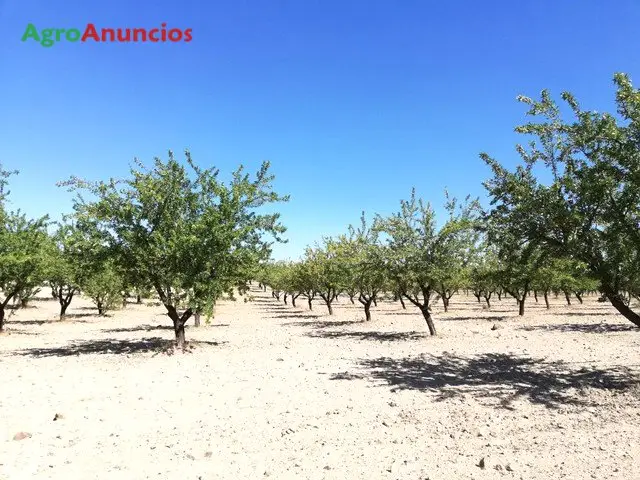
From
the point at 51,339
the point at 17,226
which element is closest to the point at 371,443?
the point at 51,339

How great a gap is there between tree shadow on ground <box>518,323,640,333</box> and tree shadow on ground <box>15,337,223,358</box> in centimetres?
2057

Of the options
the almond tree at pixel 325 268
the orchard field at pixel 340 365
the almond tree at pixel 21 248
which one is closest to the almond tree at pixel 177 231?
the orchard field at pixel 340 365

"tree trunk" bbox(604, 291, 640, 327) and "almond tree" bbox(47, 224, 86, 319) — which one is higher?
"almond tree" bbox(47, 224, 86, 319)

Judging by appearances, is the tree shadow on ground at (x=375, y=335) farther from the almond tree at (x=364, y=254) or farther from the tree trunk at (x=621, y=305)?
the tree trunk at (x=621, y=305)

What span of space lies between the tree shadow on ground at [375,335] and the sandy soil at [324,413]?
3.98 metres

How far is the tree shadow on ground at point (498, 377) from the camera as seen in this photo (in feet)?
35.4

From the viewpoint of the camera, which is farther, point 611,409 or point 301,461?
point 611,409

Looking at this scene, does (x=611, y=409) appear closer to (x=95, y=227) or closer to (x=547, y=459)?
(x=547, y=459)

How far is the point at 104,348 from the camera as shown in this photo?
1972 centimetres

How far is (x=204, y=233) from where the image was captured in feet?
55.3

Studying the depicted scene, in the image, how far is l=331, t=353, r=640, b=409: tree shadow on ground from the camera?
10.8 m

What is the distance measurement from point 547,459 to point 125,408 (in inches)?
359

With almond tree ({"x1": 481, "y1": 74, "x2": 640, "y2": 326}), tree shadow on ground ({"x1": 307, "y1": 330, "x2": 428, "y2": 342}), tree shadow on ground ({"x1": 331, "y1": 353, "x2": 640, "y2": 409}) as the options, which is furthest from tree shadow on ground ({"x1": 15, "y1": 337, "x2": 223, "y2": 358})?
almond tree ({"x1": 481, "y1": 74, "x2": 640, "y2": 326})

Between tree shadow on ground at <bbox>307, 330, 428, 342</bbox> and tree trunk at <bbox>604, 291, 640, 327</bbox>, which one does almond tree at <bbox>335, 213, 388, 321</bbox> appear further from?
tree trunk at <bbox>604, 291, 640, 327</bbox>
